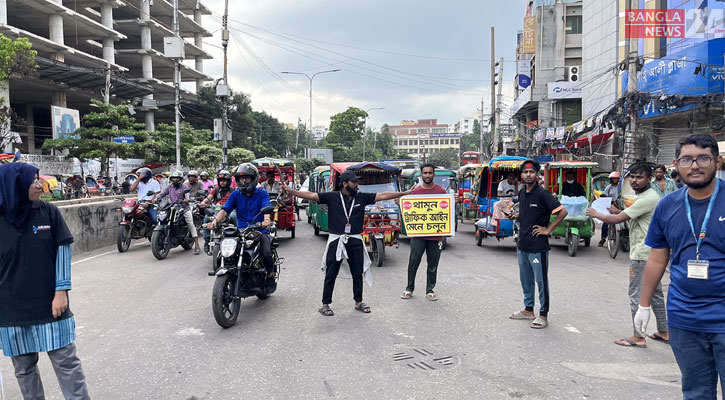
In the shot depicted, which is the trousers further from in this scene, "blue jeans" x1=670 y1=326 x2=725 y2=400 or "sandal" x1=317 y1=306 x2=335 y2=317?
"blue jeans" x1=670 y1=326 x2=725 y2=400

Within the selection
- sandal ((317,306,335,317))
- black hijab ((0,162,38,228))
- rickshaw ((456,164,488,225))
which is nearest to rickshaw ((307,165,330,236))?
rickshaw ((456,164,488,225))

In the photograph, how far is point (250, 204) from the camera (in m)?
6.61

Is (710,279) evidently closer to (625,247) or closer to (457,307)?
(457,307)

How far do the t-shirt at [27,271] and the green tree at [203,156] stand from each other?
30655 mm

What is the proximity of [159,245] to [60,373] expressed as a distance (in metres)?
7.40

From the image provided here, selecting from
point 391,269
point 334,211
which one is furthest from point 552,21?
point 334,211

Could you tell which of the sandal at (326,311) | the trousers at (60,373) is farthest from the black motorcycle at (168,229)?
the trousers at (60,373)

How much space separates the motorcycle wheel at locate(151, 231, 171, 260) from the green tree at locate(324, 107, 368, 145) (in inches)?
2899

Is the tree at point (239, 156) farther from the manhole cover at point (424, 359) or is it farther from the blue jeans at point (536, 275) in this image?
the manhole cover at point (424, 359)

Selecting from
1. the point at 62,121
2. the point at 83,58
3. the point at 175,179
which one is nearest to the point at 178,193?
the point at 175,179

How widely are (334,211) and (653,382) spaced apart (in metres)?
3.86

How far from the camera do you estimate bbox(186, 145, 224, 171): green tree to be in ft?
107

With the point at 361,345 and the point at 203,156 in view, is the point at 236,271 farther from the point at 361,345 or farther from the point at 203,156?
the point at 203,156

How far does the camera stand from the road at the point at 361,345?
407cm
